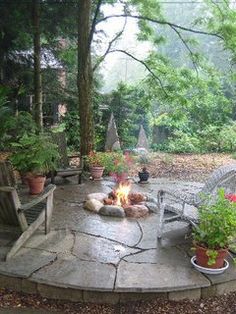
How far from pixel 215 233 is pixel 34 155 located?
139 inches

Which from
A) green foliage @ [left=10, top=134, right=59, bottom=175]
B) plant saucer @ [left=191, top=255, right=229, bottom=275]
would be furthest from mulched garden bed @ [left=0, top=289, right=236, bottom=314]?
green foliage @ [left=10, top=134, right=59, bottom=175]

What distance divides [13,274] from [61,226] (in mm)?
1302

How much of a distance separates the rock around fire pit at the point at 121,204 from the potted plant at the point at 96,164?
1.40m

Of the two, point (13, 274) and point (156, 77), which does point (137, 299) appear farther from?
point (156, 77)

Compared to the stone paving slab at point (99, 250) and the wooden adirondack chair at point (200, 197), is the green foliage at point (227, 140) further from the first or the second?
the stone paving slab at point (99, 250)

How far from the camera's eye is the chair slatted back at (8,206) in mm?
3602

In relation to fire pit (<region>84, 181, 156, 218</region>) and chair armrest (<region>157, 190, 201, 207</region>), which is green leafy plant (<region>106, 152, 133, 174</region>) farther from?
chair armrest (<region>157, 190, 201, 207</region>)

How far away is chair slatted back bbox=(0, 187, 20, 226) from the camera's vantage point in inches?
142

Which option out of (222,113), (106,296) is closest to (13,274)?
(106,296)

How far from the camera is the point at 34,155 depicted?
602 centimetres

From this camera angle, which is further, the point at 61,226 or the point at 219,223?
the point at 61,226

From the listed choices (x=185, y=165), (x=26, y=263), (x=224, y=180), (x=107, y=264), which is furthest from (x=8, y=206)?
(x=185, y=165)

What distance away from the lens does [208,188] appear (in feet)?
14.4

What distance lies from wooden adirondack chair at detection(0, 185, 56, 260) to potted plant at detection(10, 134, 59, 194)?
5.27 feet
